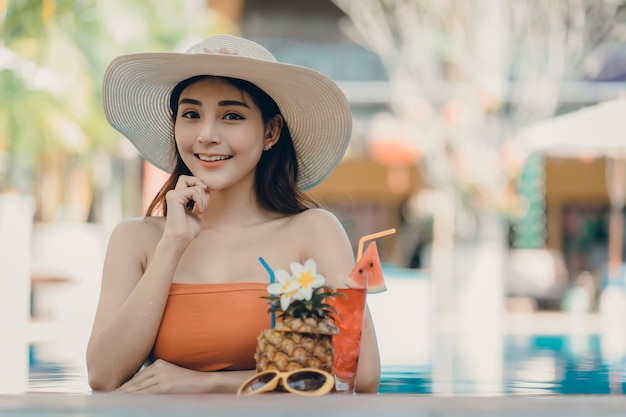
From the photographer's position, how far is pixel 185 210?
2051 millimetres

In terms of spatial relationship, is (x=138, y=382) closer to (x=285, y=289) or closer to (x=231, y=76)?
(x=285, y=289)

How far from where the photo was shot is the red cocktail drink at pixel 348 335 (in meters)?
1.80

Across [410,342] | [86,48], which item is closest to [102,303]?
[410,342]

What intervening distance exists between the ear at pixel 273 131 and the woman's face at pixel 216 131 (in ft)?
0.50

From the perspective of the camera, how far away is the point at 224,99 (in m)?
2.12

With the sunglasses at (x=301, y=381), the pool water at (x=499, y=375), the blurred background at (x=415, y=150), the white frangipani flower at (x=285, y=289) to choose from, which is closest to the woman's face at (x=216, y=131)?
the white frangipani flower at (x=285, y=289)

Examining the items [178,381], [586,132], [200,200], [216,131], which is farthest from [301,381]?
[586,132]

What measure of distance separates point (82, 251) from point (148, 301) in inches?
368

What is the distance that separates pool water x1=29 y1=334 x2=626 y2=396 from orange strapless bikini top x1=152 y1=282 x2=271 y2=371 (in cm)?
95

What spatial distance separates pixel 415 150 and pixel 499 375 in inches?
394

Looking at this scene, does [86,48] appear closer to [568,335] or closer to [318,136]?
[568,335]

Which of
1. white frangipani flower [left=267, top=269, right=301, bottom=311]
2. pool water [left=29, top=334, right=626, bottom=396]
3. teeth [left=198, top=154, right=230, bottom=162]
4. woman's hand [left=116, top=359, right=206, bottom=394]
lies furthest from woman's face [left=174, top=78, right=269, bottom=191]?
pool water [left=29, top=334, right=626, bottom=396]

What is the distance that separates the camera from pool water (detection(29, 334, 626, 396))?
369 centimetres

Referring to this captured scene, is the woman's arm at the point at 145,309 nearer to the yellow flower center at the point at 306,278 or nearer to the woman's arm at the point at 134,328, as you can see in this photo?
the woman's arm at the point at 134,328
